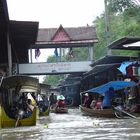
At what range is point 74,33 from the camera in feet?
140

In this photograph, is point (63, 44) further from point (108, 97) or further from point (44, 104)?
point (108, 97)

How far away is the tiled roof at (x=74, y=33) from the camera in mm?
40562

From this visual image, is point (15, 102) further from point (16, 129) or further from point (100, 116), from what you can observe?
point (100, 116)

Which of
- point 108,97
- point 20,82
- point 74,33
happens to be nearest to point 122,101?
point 108,97

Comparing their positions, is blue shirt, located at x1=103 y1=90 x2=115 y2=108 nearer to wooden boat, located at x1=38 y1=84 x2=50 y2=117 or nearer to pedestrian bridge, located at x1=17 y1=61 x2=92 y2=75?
wooden boat, located at x1=38 y1=84 x2=50 y2=117

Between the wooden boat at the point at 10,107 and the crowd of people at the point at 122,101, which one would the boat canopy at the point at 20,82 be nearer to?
the wooden boat at the point at 10,107

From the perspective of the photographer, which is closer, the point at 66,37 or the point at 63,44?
the point at 63,44

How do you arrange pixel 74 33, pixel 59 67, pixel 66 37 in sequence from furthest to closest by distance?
pixel 74 33, pixel 66 37, pixel 59 67

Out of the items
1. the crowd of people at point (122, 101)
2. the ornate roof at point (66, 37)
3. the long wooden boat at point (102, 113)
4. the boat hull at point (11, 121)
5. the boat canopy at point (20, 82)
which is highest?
the ornate roof at point (66, 37)

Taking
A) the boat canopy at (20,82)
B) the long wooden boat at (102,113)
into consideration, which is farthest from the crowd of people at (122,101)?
the boat canopy at (20,82)

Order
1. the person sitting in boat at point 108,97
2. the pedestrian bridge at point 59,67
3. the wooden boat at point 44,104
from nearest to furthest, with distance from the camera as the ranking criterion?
the person sitting in boat at point 108,97
the wooden boat at point 44,104
the pedestrian bridge at point 59,67

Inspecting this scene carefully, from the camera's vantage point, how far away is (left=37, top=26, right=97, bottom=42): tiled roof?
133 feet

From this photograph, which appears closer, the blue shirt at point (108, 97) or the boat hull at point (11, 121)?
the boat hull at point (11, 121)

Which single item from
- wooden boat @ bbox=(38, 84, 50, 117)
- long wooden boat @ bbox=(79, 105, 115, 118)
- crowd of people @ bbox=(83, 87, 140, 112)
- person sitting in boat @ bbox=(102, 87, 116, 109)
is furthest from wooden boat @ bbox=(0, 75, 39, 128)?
wooden boat @ bbox=(38, 84, 50, 117)
